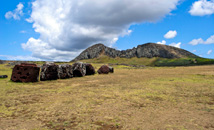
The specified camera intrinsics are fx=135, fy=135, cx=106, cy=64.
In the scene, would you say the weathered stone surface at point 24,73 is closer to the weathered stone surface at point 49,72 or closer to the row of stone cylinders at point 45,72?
the row of stone cylinders at point 45,72

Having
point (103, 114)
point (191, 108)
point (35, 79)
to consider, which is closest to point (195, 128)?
point (191, 108)

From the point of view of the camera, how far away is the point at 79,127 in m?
5.76

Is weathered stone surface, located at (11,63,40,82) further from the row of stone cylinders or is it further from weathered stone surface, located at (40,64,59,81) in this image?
weathered stone surface, located at (40,64,59,81)

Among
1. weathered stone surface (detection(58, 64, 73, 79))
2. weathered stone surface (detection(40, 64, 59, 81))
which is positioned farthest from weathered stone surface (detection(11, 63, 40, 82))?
weathered stone surface (detection(58, 64, 73, 79))

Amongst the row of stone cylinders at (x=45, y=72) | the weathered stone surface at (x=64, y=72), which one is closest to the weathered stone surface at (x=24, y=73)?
the row of stone cylinders at (x=45, y=72)

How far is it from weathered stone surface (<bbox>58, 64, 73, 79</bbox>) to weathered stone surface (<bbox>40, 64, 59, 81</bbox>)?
4.42ft

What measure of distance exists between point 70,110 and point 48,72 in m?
15.9

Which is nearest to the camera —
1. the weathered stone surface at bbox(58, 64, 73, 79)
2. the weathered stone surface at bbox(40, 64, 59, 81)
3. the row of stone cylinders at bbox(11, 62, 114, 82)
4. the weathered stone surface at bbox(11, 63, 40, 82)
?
the weathered stone surface at bbox(11, 63, 40, 82)

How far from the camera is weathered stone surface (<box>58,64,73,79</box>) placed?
24337 millimetres

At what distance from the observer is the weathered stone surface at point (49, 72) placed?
852 inches

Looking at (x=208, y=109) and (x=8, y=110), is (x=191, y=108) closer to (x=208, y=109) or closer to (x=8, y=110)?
(x=208, y=109)

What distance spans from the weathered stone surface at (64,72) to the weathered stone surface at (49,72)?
135 centimetres

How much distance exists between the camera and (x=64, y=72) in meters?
25.1

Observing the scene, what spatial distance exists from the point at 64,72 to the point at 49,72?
3430mm
